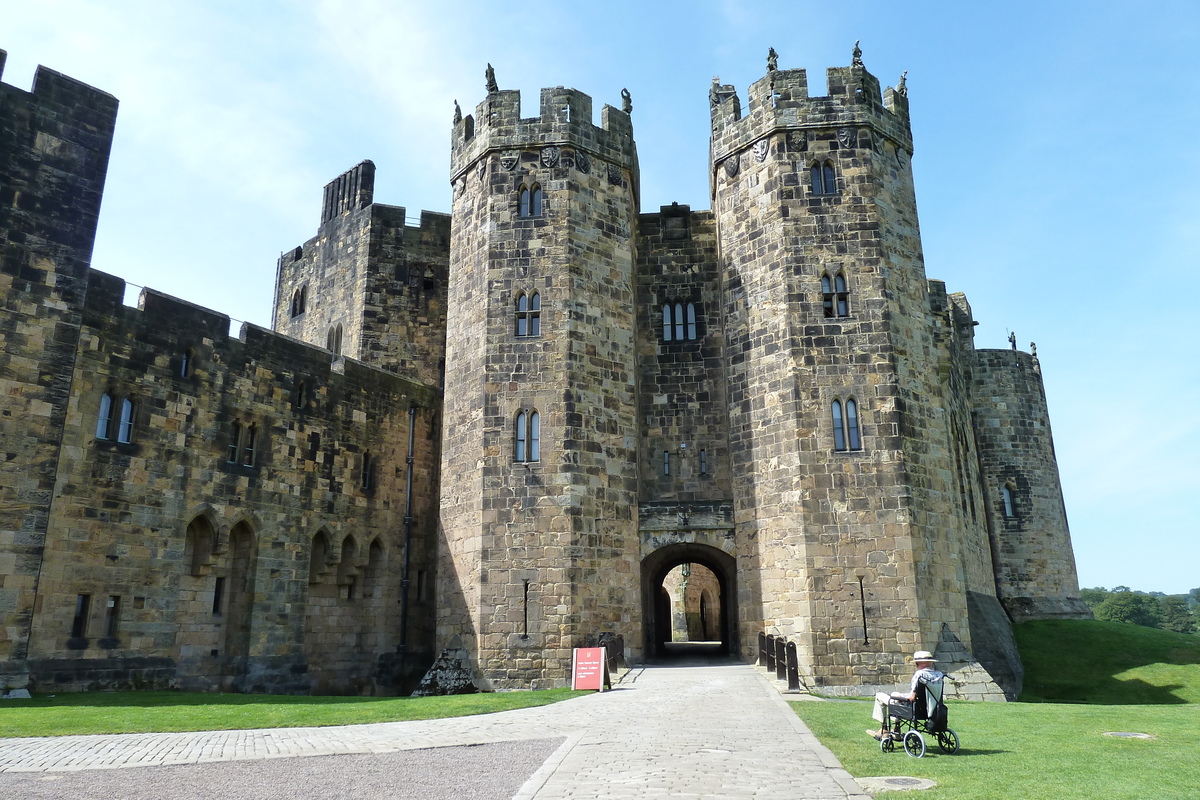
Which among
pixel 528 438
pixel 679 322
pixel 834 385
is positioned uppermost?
pixel 679 322

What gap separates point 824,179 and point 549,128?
8251mm

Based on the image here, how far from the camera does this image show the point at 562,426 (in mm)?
23391

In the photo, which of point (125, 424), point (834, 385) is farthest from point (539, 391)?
point (125, 424)

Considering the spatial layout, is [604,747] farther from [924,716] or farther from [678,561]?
[678,561]

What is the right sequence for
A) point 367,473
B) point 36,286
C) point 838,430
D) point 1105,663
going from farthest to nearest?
point 1105,663
point 367,473
point 838,430
point 36,286

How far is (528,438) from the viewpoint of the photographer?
2352 cm

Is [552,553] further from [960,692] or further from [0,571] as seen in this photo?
[0,571]

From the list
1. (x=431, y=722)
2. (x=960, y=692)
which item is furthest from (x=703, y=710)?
(x=960, y=692)

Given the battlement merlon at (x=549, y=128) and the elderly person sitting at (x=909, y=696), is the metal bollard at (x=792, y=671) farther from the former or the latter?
the battlement merlon at (x=549, y=128)

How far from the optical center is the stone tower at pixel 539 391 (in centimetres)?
2228

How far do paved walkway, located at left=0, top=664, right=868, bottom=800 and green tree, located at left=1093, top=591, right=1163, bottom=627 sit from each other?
82075 mm

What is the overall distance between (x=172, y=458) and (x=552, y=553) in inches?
374

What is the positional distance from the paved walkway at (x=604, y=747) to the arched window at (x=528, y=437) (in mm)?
8096

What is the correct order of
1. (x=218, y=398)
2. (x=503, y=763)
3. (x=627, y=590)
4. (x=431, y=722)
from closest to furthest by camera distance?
(x=503, y=763), (x=431, y=722), (x=218, y=398), (x=627, y=590)
